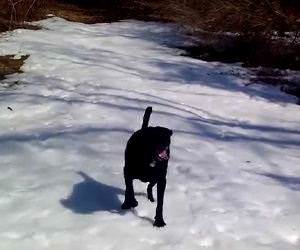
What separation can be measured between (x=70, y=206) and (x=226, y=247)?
1473 millimetres

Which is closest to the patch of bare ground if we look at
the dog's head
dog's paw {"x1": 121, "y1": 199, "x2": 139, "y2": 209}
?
dog's paw {"x1": 121, "y1": 199, "x2": 139, "y2": 209}

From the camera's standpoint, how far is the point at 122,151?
22.2ft

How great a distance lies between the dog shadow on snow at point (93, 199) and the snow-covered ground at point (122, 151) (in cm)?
2

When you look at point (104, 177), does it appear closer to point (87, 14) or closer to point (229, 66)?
point (229, 66)

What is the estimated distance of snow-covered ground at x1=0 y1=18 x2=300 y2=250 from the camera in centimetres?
483

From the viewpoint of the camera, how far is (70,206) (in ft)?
16.9

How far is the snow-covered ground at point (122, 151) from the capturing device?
4832 millimetres

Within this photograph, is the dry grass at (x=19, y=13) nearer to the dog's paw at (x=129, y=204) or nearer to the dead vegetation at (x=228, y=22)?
the dead vegetation at (x=228, y=22)

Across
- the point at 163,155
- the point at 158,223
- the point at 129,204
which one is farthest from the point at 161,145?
the point at 129,204

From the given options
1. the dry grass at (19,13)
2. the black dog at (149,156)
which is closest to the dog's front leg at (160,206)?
the black dog at (149,156)

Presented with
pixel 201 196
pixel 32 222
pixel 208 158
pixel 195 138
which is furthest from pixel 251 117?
pixel 32 222

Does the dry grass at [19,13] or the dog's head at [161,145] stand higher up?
the dog's head at [161,145]

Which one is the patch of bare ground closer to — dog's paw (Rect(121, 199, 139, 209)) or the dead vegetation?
the dead vegetation

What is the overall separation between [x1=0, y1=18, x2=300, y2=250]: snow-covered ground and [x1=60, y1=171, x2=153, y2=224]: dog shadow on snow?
0.02 metres
